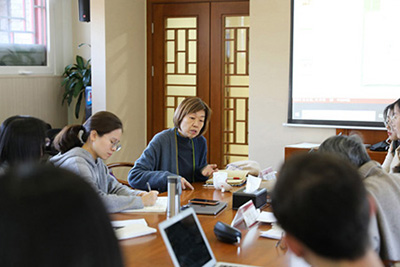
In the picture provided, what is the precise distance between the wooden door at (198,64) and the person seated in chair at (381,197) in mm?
3951

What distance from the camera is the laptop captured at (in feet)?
6.15

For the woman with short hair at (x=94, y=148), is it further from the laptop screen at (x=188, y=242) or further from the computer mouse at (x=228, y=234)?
the laptop screen at (x=188, y=242)

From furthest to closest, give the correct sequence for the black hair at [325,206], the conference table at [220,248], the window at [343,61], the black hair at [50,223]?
1. the window at [343,61]
2. the conference table at [220,248]
3. the black hair at [325,206]
4. the black hair at [50,223]

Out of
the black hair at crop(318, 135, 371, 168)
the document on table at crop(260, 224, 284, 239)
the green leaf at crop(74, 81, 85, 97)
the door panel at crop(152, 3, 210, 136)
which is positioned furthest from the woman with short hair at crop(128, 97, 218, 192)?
the green leaf at crop(74, 81, 85, 97)

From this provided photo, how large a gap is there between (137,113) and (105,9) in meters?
1.30

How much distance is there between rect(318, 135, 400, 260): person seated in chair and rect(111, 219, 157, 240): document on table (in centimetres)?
88

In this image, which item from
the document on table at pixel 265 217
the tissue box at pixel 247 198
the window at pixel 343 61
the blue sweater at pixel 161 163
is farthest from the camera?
the window at pixel 343 61

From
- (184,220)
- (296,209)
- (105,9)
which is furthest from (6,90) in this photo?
(296,209)

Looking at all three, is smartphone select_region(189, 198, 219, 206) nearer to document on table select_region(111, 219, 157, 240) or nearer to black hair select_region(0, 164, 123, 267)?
document on table select_region(111, 219, 157, 240)

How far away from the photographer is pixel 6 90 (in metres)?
6.31

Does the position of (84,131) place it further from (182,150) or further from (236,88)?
A: (236,88)

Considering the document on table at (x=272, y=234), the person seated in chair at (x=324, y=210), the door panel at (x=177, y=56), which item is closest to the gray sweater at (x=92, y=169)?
the document on table at (x=272, y=234)

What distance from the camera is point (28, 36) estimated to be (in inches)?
261

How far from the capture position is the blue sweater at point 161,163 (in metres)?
3.72
